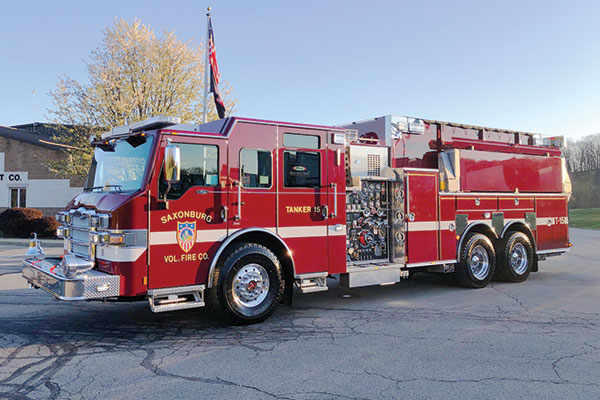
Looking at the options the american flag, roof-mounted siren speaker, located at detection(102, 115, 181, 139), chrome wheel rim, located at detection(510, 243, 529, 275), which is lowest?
chrome wheel rim, located at detection(510, 243, 529, 275)

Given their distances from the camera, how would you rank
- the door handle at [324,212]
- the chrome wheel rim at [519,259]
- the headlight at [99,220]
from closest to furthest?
1. the headlight at [99,220]
2. the door handle at [324,212]
3. the chrome wheel rim at [519,259]

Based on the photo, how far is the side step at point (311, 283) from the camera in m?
6.80

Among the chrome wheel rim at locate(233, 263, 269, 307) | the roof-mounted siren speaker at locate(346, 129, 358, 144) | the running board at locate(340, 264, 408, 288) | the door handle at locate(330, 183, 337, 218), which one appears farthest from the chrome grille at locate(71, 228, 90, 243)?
the roof-mounted siren speaker at locate(346, 129, 358, 144)

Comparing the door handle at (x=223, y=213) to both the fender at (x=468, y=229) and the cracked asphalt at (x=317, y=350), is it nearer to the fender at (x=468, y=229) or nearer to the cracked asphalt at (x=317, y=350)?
the cracked asphalt at (x=317, y=350)

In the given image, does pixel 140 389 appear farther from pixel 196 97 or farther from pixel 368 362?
pixel 196 97

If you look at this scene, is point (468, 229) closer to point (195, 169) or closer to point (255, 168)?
point (255, 168)

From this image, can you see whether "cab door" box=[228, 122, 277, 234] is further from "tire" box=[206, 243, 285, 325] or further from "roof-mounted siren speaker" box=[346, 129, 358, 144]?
"roof-mounted siren speaker" box=[346, 129, 358, 144]

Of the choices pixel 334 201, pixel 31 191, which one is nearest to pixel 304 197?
pixel 334 201

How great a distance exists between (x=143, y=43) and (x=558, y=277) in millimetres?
18482

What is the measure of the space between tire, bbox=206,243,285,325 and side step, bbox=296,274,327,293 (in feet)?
1.18

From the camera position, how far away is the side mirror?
538 centimetres

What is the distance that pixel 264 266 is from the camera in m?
6.42

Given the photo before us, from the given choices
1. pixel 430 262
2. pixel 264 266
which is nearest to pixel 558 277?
pixel 430 262

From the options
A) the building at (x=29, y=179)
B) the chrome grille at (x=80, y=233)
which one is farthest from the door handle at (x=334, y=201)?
the building at (x=29, y=179)
